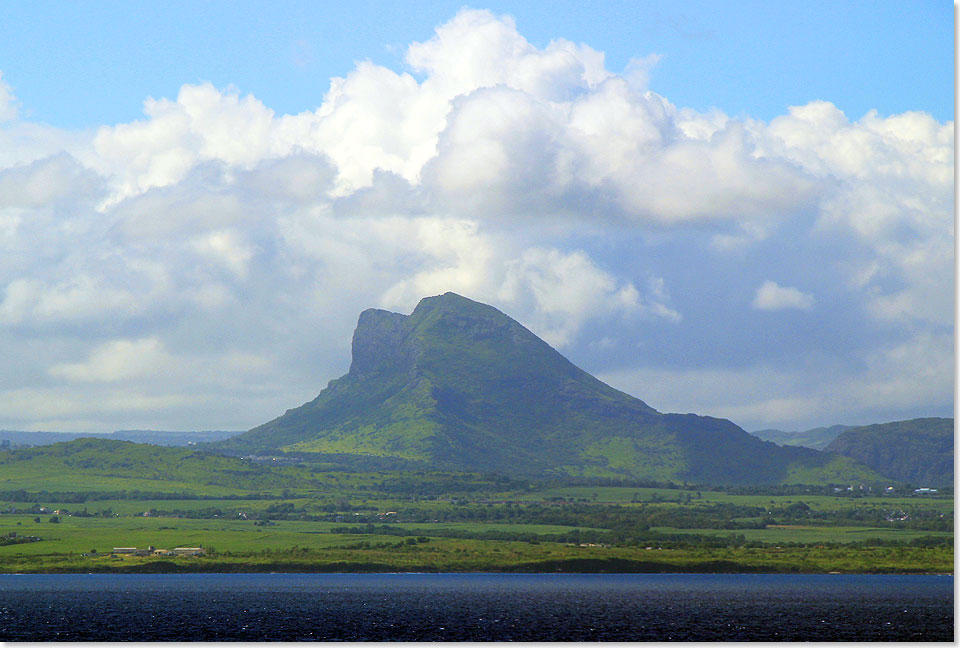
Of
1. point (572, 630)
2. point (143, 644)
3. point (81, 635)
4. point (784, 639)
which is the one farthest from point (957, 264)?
point (81, 635)

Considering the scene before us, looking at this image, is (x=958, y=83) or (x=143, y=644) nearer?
(x=958, y=83)

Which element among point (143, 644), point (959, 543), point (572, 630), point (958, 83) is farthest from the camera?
point (572, 630)

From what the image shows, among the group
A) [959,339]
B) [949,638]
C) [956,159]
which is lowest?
[949,638]

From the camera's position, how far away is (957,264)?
362ft

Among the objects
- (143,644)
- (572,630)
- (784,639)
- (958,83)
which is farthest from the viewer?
(572,630)

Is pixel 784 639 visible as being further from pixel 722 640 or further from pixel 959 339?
pixel 959 339

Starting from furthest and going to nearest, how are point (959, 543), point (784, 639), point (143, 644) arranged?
point (784, 639), point (143, 644), point (959, 543)

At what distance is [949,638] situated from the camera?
188 meters

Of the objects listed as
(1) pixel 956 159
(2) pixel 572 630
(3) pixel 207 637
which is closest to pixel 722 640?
(2) pixel 572 630

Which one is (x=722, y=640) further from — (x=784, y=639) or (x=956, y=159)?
(x=956, y=159)

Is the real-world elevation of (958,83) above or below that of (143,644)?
above

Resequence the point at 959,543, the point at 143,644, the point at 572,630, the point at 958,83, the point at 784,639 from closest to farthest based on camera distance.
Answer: the point at 958,83, the point at 959,543, the point at 143,644, the point at 784,639, the point at 572,630

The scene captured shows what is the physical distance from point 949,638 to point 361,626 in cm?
10024

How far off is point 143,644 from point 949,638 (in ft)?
427
